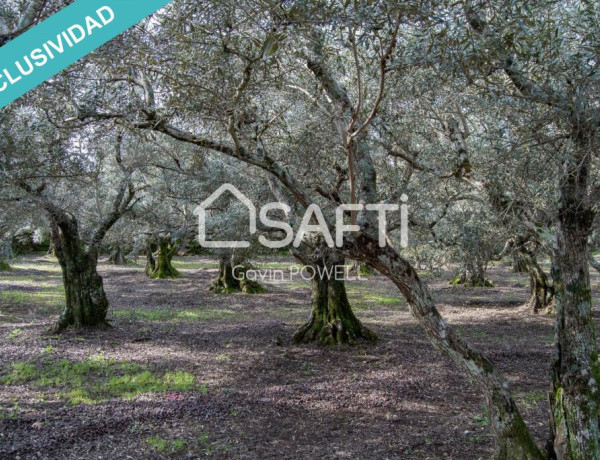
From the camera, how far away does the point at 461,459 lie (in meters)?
5.13

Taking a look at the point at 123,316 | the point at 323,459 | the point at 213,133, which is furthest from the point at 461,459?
the point at 123,316

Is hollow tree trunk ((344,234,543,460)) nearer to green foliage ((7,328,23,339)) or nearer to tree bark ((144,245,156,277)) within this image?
green foliage ((7,328,23,339))

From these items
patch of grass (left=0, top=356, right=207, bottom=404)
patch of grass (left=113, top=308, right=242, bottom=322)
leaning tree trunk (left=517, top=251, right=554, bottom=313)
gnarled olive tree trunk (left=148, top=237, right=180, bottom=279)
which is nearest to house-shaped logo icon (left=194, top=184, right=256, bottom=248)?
patch of grass (left=113, top=308, right=242, bottom=322)

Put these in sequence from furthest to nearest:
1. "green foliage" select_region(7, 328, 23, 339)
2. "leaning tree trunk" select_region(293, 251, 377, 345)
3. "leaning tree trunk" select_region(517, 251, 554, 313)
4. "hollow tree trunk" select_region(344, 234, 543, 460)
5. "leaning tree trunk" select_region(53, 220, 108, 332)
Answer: "leaning tree trunk" select_region(517, 251, 554, 313), "leaning tree trunk" select_region(53, 220, 108, 332), "green foliage" select_region(7, 328, 23, 339), "leaning tree trunk" select_region(293, 251, 377, 345), "hollow tree trunk" select_region(344, 234, 543, 460)

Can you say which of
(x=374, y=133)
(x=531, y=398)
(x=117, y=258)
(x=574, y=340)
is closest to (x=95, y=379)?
(x=374, y=133)

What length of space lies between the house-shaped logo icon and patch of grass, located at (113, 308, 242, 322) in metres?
2.01

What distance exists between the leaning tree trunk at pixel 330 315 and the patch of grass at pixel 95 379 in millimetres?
3193

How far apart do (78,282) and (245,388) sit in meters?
5.48

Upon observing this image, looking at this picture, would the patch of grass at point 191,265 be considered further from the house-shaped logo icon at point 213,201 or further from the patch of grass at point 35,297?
the house-shaped logo icon at point 213,201

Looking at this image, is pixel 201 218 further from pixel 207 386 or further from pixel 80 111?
pixel 80 111

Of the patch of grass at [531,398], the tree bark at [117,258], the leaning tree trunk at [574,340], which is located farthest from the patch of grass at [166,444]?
the tree bark at [117,258]

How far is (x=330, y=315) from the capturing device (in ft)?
35.8

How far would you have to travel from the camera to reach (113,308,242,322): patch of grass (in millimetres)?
14211

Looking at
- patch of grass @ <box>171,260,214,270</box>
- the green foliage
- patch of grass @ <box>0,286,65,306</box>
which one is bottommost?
the green foliage
